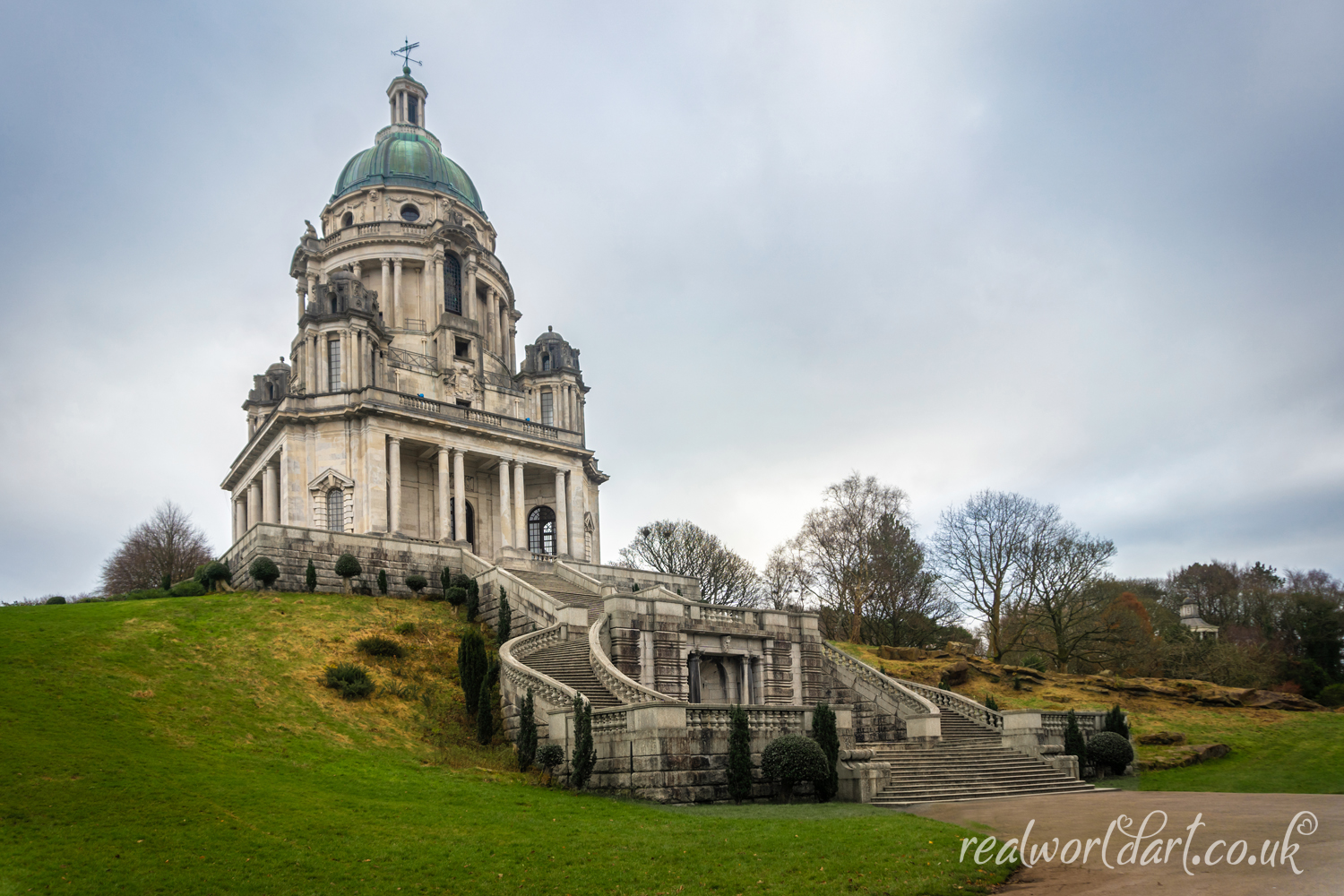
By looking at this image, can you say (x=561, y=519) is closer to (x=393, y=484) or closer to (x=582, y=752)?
(x=393, y=484)

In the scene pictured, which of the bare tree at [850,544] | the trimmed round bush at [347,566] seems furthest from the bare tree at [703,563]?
the trimmed round bush at [347,566]

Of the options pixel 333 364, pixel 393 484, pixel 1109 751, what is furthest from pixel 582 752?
pixel 333 364

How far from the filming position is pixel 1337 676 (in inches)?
2253

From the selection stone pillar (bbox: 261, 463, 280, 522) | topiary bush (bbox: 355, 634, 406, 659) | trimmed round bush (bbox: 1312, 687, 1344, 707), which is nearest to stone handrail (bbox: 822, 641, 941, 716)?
topiary bush (bbox: 355, 634, 406, 659)

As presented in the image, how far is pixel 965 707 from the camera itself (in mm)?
31938

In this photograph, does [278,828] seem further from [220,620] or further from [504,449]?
[504,449]

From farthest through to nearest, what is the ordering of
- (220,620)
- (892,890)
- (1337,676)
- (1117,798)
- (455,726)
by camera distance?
(1337,676) → (220,620) → (455,726) → (1117,798) → (892,890)

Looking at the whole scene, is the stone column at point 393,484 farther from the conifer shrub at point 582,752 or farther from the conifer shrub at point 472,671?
the conifer shrub at point 582,752

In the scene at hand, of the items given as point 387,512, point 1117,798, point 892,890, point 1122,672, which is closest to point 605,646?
point 1117,798

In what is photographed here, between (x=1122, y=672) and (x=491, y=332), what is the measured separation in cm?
4415

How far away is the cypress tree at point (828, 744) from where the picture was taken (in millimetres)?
22344

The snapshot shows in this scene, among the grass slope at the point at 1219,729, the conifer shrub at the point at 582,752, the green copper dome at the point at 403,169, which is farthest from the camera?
the green copper dome at the point at 403,169

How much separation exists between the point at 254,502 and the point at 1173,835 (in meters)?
53.1

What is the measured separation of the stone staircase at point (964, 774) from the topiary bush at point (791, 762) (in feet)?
5.09
